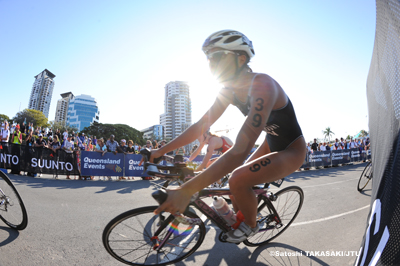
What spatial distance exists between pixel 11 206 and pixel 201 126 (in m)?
3.02

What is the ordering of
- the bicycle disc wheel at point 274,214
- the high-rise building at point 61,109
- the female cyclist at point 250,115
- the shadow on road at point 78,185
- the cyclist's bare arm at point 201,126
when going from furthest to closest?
the high-rise building at point 61,109 < the shadow on road at point 78,185 < the bicycle disc wheel at point 274,214 < the cyclist's bare arm at point 201,126 < the female cyclist at point 250,115

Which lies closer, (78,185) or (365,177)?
(365,177)

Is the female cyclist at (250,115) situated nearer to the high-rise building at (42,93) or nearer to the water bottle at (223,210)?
the water bottle at (223,210)

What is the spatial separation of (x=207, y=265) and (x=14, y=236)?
2660 millimetres

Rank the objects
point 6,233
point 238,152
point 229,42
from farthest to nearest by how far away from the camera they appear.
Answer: point 6,233
point 229,42
point 238,152

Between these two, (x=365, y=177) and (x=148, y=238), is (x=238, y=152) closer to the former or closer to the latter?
(x=148, y=238)

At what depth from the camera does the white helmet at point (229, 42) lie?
2066mm

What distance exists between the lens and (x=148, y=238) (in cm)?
212

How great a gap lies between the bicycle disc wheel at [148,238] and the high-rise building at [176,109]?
484 ft

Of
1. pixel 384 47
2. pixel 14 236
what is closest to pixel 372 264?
pixel 384 47

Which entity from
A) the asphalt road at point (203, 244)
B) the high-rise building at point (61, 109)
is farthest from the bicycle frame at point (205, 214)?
the high-rise building at point (61, 109)

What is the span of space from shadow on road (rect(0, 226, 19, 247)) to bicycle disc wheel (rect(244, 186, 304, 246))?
3098 mm

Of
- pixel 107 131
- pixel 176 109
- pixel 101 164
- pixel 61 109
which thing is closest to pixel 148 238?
pixel 101 164

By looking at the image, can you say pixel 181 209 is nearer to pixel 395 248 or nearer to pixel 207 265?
pixel 395 248
